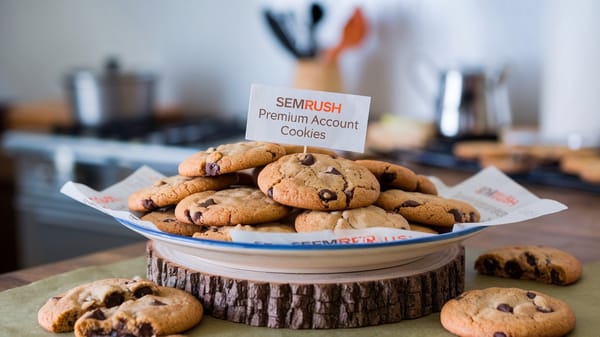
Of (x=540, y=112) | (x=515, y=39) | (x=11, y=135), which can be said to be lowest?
(x=11, y=135)

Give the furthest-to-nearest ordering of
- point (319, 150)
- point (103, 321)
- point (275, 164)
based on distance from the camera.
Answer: point (319, 150) → point (275, 164) → point (103, 321)

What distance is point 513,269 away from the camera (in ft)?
3.69

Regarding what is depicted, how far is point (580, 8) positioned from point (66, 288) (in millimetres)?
1502

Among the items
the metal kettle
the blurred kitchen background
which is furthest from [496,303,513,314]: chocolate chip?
the metal kettle

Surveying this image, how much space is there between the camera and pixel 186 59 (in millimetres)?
3227

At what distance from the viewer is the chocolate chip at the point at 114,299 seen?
3.09 feet

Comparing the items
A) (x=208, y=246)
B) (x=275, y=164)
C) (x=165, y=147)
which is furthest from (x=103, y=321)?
(x=165, y=147)

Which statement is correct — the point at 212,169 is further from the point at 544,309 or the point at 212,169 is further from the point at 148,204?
the point at 544,309

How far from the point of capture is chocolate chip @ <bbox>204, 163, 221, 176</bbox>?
1.03 metres

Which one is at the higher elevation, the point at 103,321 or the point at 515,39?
the point at 515,39

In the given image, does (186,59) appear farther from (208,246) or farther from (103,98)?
(208,246)

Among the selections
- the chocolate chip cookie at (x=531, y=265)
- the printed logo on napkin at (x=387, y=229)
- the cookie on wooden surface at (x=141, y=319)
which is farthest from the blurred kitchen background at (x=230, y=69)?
the cookie on wooden surface at (x=141, y=319)

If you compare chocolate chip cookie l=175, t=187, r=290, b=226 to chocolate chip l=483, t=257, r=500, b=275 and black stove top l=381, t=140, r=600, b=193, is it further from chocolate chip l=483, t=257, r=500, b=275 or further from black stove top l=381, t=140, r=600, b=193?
black stove top l=381, t=140, r=600, b=193

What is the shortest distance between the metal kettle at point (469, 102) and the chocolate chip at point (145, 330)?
1.60 m
